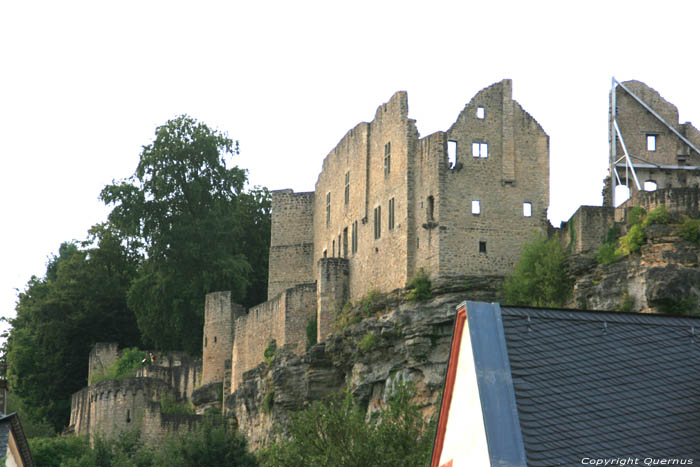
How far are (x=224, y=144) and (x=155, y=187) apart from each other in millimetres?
4160

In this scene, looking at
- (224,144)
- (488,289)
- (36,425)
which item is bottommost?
(36,425)

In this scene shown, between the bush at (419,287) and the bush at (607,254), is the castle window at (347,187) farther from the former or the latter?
the bush at (607,254)

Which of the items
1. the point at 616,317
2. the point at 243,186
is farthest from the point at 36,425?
the point at 616,317

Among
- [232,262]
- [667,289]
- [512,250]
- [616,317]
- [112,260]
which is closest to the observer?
[616,317]

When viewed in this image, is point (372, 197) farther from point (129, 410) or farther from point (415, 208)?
point (129, 410)

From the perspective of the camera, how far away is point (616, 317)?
18625 mm

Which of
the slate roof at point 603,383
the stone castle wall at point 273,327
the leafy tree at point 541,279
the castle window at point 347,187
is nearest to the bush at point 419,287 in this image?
the leafy tree at point 541,279

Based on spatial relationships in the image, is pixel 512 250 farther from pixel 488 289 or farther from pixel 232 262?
pixel 232 262

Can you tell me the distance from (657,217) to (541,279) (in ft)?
13.6

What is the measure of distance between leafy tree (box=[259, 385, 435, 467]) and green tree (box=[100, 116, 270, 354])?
22567mm

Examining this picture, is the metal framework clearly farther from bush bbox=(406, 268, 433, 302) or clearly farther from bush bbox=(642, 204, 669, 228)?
bush bbox=(406, 268, 433, 302)

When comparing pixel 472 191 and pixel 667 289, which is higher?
pixel 472 191

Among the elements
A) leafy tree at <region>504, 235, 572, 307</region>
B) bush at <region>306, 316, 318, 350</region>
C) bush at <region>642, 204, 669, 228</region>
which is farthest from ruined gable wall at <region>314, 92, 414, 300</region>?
bush at <region>642, 204, 669, 228</region>

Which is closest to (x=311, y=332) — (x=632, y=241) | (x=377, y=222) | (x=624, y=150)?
(x=377, y=222)
